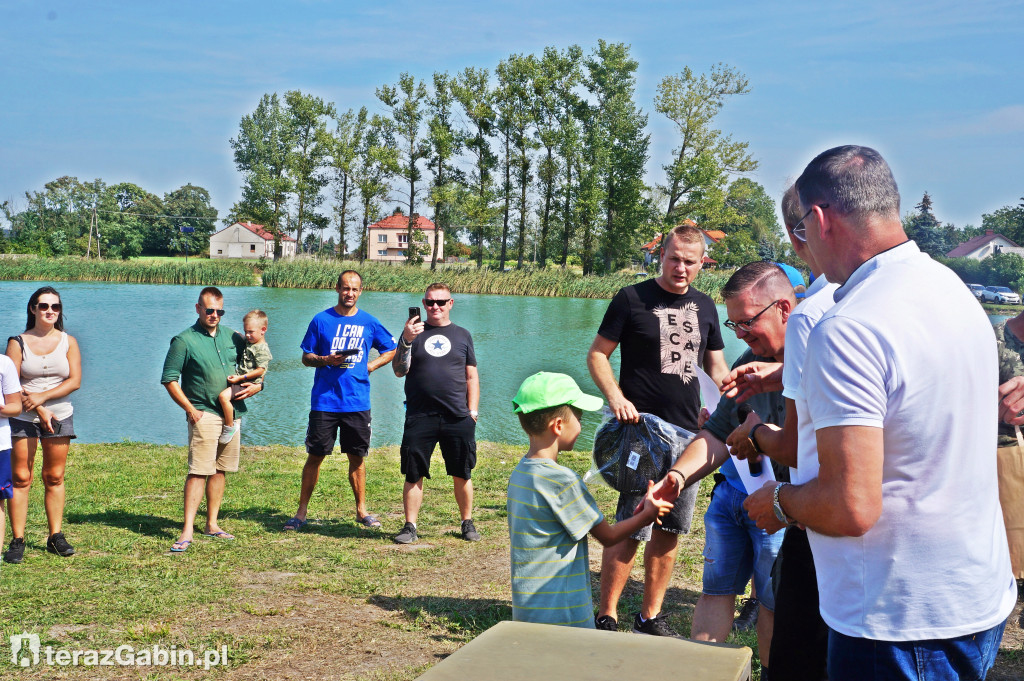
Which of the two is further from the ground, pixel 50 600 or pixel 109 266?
pixel 109 266

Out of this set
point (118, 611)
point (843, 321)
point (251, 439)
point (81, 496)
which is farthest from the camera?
point (251, 439)

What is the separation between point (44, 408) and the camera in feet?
19.6

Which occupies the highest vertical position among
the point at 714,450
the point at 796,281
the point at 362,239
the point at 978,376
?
the point at 362,239

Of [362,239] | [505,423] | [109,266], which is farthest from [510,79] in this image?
[505,423]

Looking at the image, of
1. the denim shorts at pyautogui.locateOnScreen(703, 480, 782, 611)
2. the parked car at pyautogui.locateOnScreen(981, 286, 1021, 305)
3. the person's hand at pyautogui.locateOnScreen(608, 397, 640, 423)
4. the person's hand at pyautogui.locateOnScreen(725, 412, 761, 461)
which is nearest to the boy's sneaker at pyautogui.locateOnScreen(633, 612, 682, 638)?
the denim shorts at pyautogui.locateOnScreen(703, 480, 782, 611)

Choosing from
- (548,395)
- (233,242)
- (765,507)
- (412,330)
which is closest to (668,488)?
(548,395)

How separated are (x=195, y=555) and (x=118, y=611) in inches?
Answer: 50.8

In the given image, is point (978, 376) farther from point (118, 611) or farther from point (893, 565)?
point (118, 611)

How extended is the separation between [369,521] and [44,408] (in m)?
2.60

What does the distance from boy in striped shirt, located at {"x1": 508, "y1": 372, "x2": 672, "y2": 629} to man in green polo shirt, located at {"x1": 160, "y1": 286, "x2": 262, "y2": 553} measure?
4.02m

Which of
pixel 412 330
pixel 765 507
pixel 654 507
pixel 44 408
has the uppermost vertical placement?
pixel 412 330

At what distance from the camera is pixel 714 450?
11.7 ft

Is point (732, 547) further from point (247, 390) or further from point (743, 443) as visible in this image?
point (247, 390)

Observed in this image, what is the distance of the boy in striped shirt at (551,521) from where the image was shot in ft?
10.4
